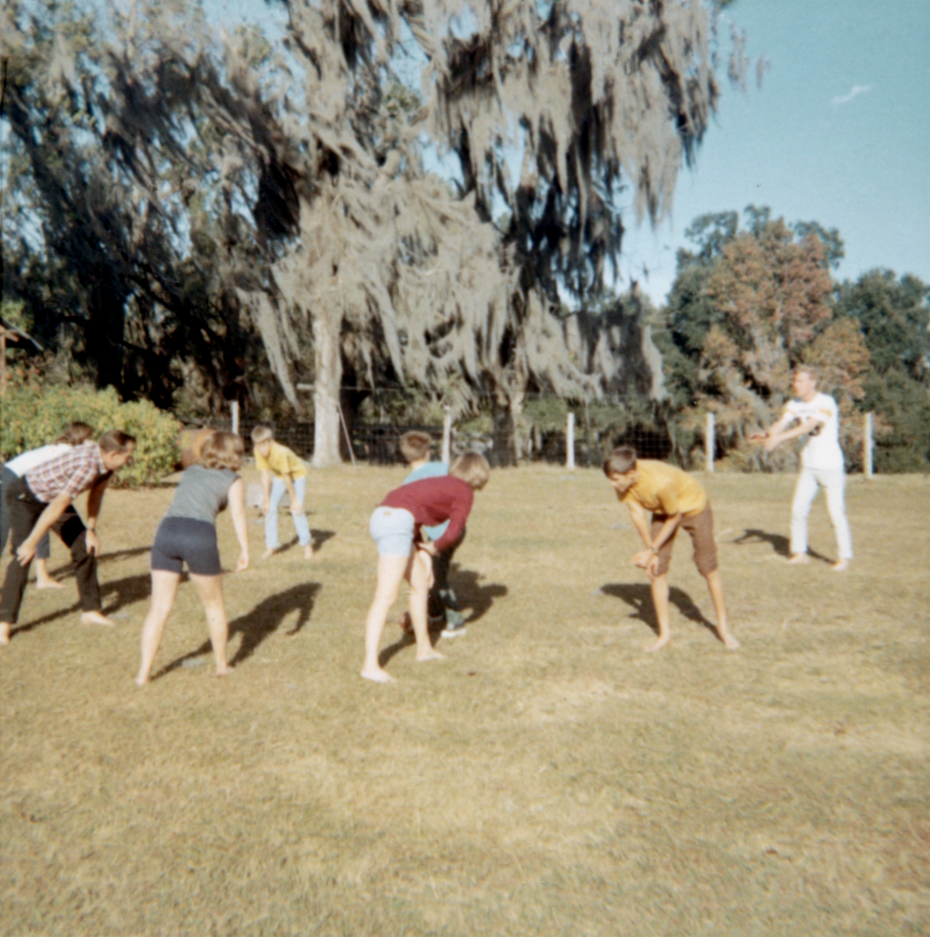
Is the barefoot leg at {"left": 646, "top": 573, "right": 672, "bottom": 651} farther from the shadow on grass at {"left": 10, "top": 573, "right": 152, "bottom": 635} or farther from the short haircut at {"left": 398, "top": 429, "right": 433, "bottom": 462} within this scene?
the shadow on grass at {"left": 10, "top": 573, "right": 152, "bottom": 635}

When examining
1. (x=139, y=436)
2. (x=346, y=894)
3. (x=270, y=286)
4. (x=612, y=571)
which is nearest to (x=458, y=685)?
(x=346, y=894)

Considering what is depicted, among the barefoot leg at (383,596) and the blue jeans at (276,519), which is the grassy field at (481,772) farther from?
the blue jeans at (276,519)

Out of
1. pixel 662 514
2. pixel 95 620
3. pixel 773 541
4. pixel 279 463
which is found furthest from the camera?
pixel 773 541

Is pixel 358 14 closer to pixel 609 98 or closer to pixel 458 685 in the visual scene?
pixel 609 98

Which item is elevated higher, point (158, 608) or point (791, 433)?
point (791, 433)

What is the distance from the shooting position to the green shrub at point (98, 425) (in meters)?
15.7

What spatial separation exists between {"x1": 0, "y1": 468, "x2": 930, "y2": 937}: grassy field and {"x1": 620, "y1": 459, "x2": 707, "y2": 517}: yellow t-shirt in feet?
3.39

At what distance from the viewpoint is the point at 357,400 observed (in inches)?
1005

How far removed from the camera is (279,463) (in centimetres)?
990

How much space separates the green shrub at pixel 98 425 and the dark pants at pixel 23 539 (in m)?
8.93

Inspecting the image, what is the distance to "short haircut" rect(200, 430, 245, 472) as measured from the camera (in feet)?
17.9

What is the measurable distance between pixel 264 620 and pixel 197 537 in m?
2.21

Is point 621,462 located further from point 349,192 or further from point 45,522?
point 349,192

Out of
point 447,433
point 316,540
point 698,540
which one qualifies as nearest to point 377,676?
point 698,540
